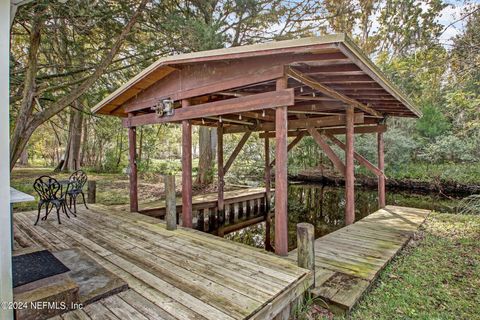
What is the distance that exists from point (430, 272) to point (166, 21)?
7.77 m

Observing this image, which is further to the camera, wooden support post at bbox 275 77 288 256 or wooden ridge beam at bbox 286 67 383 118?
wooden ridge beam at bbox 286 67 383 118

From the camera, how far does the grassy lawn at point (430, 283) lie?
281 centimetres

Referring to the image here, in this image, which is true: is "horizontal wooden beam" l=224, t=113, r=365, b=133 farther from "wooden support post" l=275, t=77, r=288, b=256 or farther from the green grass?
the green grass

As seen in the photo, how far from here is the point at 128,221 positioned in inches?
202

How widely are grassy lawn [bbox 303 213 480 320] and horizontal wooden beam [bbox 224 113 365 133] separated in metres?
2.85

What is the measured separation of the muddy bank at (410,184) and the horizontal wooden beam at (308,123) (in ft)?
27.3

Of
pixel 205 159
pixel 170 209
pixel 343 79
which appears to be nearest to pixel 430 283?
pixel 343 79

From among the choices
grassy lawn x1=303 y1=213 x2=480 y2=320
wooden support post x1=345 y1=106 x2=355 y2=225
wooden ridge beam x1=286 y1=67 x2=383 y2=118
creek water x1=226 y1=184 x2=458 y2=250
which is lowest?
creek water x1=226 y1=184 x2=458 y2=250

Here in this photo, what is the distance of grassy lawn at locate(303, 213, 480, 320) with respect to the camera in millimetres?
2814

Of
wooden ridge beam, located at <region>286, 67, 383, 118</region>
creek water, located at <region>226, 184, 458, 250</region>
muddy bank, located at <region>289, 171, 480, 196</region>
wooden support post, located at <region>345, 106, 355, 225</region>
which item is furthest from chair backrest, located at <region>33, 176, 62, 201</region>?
muddy bank, located at <region>289, 171, 480, 196</region>

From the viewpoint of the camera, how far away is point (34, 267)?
2.60 metres

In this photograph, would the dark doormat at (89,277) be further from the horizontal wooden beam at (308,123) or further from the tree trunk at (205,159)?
the tree trunk at (205,159)

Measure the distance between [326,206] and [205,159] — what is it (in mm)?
5594

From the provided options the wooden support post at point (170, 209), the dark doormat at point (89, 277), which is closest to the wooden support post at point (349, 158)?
the wooden support post at point (170, 209)
